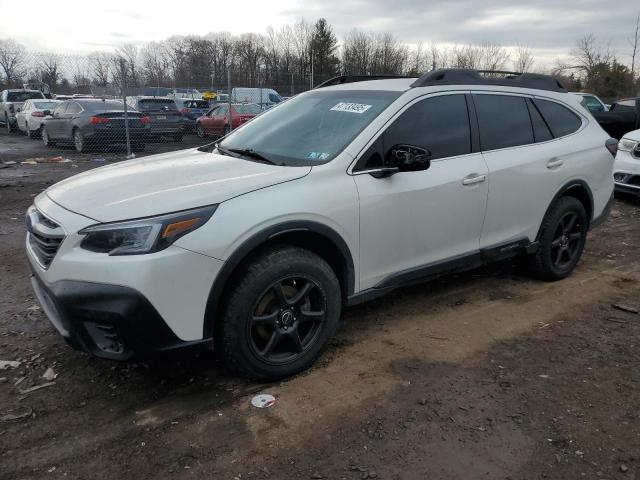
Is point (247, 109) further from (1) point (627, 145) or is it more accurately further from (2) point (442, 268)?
(2) point (442, 268)

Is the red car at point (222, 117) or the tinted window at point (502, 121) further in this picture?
the red car at point (222, 117)

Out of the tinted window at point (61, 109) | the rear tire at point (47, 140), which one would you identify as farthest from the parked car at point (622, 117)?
the rear tire at point (47, 140)

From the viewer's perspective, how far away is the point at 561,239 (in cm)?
488

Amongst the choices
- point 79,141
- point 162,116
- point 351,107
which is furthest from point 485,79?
point 162,116

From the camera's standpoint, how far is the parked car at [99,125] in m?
13.8

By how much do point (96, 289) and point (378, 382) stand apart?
170cm

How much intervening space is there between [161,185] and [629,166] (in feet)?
26.8

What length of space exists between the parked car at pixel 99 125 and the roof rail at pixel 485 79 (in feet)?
36.3

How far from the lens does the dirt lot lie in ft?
8.32

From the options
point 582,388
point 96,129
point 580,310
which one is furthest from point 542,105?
point 96,129

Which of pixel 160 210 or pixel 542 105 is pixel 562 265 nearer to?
pixel 542 105

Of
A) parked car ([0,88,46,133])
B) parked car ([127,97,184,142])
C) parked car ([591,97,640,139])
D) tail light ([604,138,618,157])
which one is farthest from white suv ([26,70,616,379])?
parked car ([0,88,46,133])

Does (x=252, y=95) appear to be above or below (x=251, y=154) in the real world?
above

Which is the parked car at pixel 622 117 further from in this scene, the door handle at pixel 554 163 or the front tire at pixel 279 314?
the front tire at pixel 279 314
